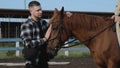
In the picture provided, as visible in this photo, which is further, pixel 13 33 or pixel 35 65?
pixel 13 33

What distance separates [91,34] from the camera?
7297 millimetres

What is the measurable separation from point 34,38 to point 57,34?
499 mm

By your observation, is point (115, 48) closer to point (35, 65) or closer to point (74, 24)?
point (74, 24)

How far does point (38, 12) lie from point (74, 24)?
816mm

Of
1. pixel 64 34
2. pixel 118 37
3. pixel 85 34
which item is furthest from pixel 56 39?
pixel 118 37

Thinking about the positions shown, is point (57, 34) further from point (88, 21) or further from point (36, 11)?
point (88, 21)

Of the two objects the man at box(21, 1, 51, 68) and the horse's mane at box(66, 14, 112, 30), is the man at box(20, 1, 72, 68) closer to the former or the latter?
the man at box(21, 1, 51, 68)

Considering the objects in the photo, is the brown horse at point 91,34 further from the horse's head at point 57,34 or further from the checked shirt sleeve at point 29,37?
the checked shirt sleeve at point 29,37

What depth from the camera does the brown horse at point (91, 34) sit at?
Answer: 696 centimetres

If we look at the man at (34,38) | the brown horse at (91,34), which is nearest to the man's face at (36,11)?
the man at (34,38)

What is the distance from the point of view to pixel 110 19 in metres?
7.41

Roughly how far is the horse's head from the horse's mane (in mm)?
201

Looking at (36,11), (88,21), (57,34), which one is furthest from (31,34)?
(88,21)

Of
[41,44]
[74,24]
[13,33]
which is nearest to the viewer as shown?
[41,44]
